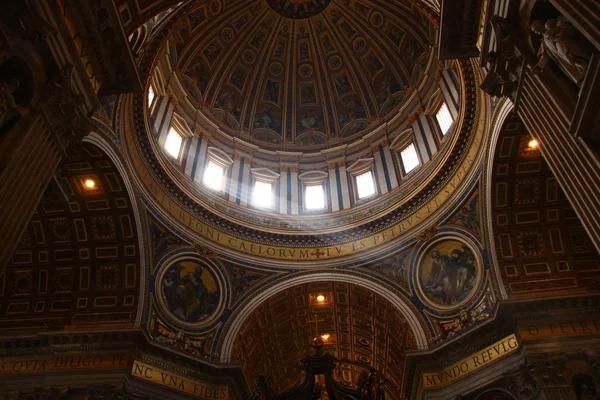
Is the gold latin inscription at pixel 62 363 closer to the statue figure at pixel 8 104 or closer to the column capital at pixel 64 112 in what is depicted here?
the column capital at pixel 64 112

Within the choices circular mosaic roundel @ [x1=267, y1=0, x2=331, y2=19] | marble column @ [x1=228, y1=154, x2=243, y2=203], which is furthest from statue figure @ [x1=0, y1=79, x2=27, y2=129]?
circular mosaic roundel @ [x1=267, y1=0, x2=331, y2=19]

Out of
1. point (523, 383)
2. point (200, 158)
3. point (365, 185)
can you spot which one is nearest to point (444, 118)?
point (365, 185)

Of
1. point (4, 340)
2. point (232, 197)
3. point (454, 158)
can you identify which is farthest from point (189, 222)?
point (454, 158)

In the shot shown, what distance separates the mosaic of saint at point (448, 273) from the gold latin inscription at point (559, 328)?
272 cm

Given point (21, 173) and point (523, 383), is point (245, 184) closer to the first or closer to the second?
point (523, 383)

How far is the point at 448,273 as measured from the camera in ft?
59.9

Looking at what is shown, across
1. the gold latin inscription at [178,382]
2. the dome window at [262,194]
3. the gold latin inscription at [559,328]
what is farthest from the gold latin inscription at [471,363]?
the dome window at [262,194]

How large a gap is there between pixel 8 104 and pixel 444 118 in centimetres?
Answer: 1693

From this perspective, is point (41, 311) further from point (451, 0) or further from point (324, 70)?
point (324, 70)

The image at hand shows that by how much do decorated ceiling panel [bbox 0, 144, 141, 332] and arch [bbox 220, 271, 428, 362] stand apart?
356 cm

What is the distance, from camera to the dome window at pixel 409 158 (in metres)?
22.1

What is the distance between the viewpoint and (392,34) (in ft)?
86.0

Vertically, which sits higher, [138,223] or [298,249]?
[298,249]

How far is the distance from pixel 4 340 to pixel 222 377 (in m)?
6.88
